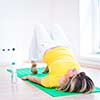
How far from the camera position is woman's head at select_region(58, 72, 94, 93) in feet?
4.79

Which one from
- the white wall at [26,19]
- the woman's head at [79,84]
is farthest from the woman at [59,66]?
the white wall at [26,19]

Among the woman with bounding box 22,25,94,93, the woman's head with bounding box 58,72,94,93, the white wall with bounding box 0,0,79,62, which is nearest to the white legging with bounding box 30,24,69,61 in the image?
the woman with bounding box 22,25,94,93

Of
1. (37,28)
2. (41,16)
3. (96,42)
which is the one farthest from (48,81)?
(41,16)

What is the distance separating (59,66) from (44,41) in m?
0.44

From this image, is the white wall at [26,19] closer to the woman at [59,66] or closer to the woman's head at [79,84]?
the woman at [59,66]

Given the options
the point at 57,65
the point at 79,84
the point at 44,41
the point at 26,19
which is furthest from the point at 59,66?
the point at 26,19

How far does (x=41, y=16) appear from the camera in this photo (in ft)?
11.4

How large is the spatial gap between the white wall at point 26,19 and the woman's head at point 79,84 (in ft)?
5.19

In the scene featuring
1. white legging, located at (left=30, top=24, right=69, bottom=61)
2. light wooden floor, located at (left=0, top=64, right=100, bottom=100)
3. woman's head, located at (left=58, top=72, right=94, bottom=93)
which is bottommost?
light wooden floor, located at (left=0, top=64, right=100, bottom=100)

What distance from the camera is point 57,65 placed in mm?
1647

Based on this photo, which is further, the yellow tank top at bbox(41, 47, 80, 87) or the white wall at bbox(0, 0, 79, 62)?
the white wall at bbox(0, 0, 79, 62)

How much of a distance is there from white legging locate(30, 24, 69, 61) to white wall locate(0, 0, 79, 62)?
3.27 ft

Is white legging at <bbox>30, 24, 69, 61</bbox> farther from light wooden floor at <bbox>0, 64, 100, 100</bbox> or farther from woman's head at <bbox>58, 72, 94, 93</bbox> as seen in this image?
woman's head at <bbox>58, 72, 94, 93</bbox>

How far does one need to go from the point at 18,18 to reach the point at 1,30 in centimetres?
29
